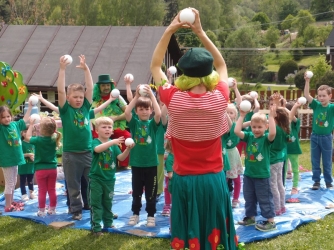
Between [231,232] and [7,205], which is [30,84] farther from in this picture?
[231,232]

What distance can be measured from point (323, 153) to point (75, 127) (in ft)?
13.3

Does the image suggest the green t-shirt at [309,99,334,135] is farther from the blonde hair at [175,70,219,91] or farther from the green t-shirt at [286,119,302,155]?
the blonde hair at [175,70,219,91]

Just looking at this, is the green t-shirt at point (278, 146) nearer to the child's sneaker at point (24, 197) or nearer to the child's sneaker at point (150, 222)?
the child's sneaker at point (150, 222)

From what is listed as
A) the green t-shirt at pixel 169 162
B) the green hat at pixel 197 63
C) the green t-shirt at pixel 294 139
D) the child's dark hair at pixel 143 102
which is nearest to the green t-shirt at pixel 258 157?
the green t-shirt at pixel 169 162

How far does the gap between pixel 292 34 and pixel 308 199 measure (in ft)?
198

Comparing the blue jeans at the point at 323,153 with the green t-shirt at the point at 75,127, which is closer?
the green t-shirt at the point at 75,127

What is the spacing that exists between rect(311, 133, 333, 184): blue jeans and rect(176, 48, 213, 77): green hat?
182 inches

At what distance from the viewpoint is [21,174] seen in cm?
740

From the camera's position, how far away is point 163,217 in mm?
6387

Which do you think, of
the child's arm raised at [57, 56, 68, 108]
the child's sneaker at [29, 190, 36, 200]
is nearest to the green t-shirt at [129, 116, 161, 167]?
the child's arm raised at [57, 56, 68, 108]

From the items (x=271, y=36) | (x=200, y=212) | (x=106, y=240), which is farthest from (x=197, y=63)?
(x=271, y=36)

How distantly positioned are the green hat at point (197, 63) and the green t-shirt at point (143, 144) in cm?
244

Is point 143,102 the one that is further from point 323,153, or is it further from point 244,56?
point 244,56

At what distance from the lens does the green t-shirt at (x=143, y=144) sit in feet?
19.6
